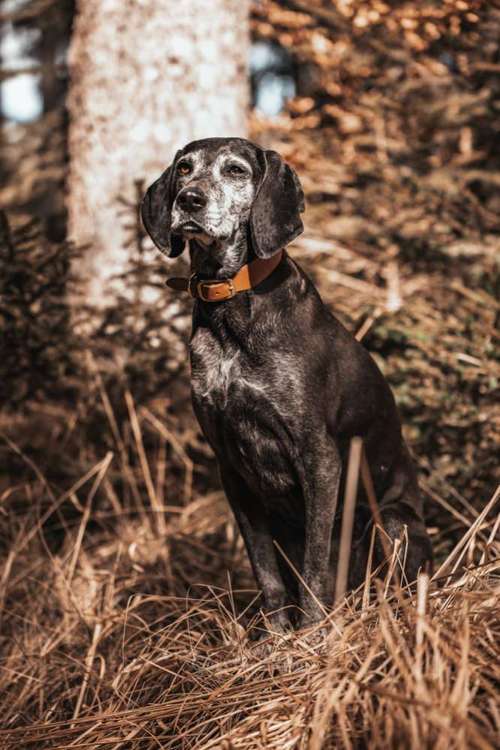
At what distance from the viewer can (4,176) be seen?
11.9 m

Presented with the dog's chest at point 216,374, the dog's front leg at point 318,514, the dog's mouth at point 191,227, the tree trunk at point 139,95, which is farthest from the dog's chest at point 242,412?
the tree trunk at point 139,95

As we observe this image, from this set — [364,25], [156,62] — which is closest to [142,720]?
[156,62]

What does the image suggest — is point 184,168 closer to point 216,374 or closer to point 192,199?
point 192,199

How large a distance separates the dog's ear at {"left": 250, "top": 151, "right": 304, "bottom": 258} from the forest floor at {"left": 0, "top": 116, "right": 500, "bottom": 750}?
3.85 feet

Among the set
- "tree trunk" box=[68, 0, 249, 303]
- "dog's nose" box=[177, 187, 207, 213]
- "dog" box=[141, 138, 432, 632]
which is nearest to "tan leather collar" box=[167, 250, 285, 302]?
"dog" box=[141, 138, 432, 632]

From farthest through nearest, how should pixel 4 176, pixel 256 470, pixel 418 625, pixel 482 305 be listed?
pixel 4 176, pixel 482 305, pixel 256 470, pixel 418 625

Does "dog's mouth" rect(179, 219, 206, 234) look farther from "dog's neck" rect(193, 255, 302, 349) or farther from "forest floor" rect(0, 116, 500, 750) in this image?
"forest floor" rect(0, 116, 500, 750)

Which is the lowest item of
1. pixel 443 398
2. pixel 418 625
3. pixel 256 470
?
pixel 443 398

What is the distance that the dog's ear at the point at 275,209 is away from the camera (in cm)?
294

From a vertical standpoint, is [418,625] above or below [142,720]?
above

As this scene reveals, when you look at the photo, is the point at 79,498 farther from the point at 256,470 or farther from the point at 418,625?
the point at 418,625

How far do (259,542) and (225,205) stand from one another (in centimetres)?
127

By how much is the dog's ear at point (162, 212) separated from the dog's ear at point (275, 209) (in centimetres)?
40

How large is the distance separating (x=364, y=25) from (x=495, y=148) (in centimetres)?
126
